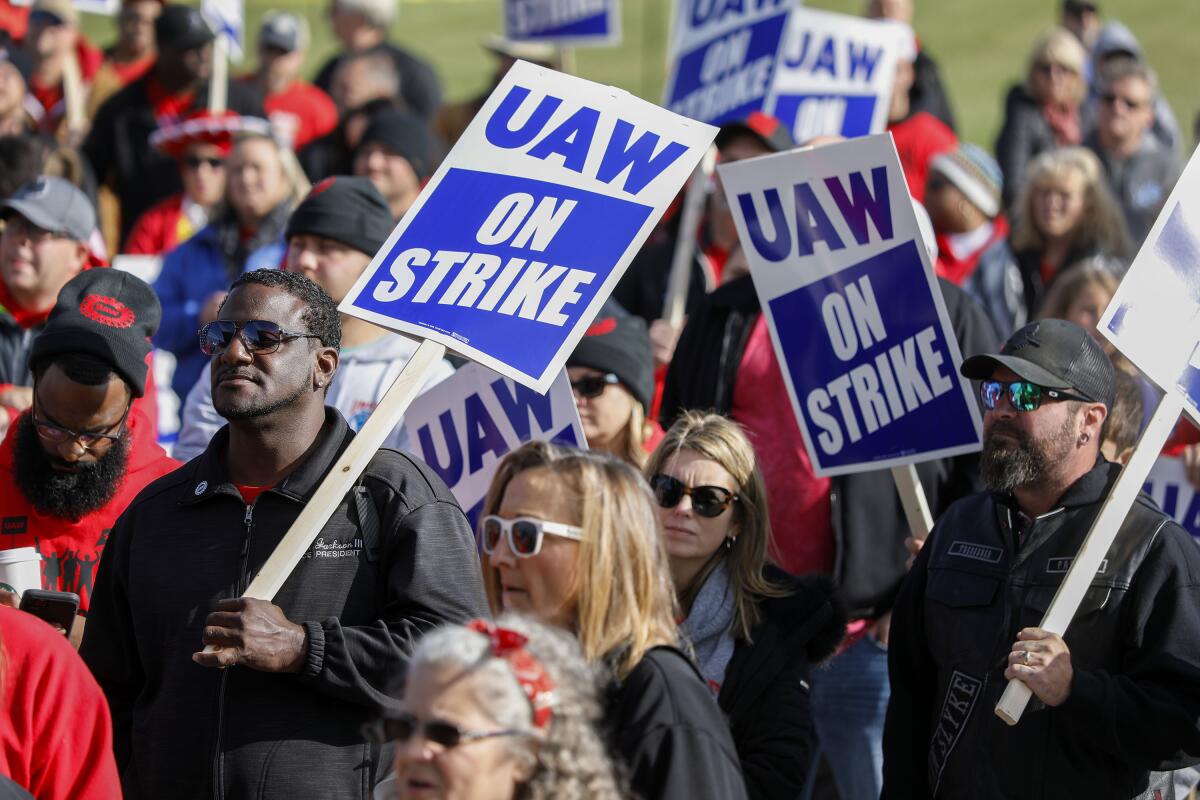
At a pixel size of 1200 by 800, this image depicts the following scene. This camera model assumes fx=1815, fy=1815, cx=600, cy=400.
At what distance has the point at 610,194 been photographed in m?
4.59

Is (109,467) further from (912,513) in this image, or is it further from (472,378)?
(912,513)

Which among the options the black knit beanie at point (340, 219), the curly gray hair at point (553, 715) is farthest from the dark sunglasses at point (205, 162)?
the curly gray hair at point (553, 715)

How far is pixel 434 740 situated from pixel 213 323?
64.0 inches

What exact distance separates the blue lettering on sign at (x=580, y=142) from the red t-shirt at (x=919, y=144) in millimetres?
5316

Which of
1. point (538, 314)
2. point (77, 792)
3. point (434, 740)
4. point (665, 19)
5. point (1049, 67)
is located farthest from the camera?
point (665, 19)

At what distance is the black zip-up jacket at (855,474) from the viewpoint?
18.7 feet

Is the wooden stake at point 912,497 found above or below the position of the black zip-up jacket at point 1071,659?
above

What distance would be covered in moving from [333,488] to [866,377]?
1.86 meters

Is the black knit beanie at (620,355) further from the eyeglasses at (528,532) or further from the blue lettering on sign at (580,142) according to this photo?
the eyeglasses at (528,532)

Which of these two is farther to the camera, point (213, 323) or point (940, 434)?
point (940, 434)

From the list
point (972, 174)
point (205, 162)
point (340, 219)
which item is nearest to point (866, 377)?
point (340, 219)

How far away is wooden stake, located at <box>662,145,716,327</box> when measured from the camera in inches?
299

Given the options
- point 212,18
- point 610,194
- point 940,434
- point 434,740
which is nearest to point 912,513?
point 940,434

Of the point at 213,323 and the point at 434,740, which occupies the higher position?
the point at 213,323
